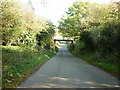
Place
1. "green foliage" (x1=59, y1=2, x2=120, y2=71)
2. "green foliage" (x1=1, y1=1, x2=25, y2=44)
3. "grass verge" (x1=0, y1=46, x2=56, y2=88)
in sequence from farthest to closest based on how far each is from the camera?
1. "green foliage" (x1=1, y1=1, x2=25, y2=44)
2. "green foliage" (x1=59, y1=2, x2=120, y2=71)
3. "grass verge" (x1=0, y1=46, x2=56, y2=88)

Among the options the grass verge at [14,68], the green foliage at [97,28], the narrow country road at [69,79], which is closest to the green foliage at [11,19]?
the grass verge at [14,68]

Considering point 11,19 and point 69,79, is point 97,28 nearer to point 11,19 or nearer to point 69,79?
point 11,19

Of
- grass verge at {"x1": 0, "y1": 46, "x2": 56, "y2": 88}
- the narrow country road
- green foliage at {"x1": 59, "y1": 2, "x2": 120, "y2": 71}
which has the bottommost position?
the narrow country road

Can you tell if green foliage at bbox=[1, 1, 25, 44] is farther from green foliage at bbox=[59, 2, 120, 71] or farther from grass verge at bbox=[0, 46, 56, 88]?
green foliage at bbox=[59, 2, 120, 71]

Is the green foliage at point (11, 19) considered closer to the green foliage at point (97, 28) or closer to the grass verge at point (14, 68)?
the grass verge at point (14, 68)

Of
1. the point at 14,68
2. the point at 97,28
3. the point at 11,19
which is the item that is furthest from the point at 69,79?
the point at 11,19

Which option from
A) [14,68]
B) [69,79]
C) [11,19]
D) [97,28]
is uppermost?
[11,19]

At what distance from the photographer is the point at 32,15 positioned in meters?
22.4

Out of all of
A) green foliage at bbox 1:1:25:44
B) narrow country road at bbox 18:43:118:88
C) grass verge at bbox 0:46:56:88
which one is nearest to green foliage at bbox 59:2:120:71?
narrow country road at bbox 18:43:118:88

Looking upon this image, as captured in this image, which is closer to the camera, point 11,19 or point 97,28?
point 11,19

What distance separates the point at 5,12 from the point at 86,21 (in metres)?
13.7

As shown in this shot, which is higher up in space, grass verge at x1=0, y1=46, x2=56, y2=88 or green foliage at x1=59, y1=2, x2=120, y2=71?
green foliage at x1=59, y1=2, x2=120, y2=71

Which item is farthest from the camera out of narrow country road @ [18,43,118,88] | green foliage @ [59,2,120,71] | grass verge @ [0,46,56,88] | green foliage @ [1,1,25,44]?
green foliage @ [1,1,25,44]

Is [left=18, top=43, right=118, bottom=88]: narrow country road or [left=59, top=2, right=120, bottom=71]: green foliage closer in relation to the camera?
[left=18, top=43, right=118, bottom=88]: narrow country road
